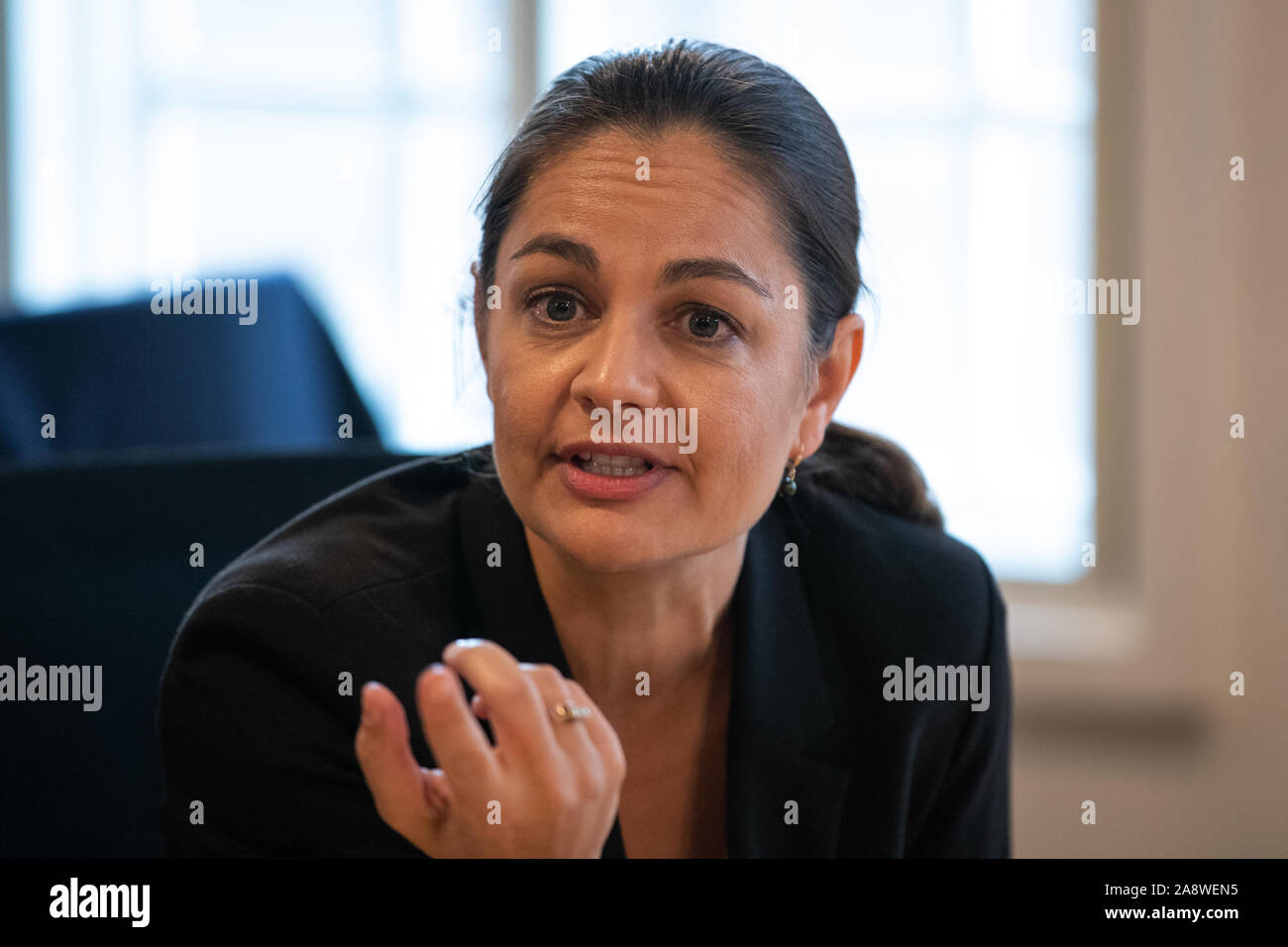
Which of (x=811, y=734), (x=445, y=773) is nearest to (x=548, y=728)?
(x=445, y=773)

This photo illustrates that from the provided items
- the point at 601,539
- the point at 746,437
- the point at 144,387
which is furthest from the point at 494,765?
the point at 144,387

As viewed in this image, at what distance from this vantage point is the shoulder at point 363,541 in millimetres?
889

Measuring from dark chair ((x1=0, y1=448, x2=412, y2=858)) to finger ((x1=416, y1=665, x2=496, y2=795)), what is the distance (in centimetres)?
52

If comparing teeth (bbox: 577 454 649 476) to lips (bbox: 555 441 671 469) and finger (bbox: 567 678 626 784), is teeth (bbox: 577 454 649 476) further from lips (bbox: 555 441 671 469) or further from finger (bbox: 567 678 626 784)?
finger (bbox: 567 678 626 784)

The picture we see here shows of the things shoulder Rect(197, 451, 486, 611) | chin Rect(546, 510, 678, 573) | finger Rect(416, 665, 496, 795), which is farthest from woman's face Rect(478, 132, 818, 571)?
finger Rect(416, 665, 496, 795)

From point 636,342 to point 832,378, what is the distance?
10.0 inches

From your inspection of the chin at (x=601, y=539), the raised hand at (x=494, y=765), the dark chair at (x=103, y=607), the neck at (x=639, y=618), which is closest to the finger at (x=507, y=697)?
the raised hand at (x=494, y=765)

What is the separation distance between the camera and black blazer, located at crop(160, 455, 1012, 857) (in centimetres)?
87

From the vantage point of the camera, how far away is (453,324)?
1118mm

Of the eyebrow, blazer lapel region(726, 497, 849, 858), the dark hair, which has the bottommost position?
blazer lapel region(726, 497, 849, 858)

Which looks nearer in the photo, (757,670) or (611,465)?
(611,465)

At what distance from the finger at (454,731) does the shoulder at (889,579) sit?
1.57ft

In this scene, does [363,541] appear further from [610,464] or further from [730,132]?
[730,132]

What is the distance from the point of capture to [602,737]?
73 cm
